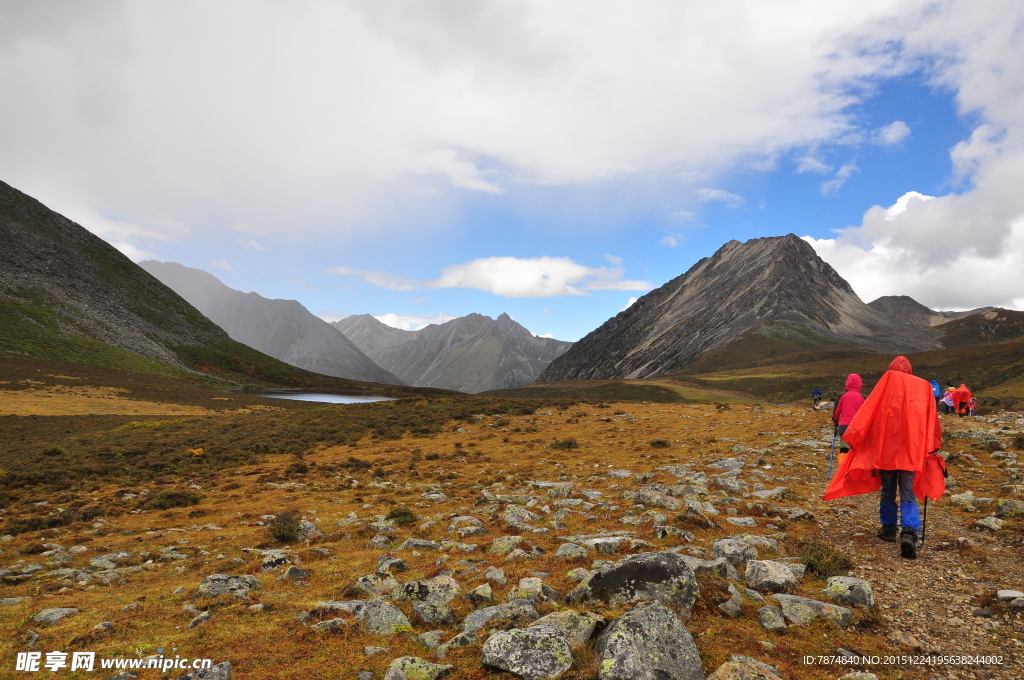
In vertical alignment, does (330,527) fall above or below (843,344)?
below

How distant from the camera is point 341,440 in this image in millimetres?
28297

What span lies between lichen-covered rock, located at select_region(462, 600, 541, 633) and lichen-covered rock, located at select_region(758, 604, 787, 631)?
2944 mm

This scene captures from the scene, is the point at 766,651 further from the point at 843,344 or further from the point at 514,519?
the point at 843,344

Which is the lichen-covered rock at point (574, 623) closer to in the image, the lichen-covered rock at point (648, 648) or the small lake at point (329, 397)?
the lichen-covered rock at point (648, 648)

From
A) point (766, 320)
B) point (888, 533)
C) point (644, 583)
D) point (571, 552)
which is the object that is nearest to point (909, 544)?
point (888, 533)

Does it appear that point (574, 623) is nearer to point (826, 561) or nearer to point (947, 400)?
point (826, 561)

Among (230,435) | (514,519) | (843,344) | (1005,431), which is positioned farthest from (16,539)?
(843,344)

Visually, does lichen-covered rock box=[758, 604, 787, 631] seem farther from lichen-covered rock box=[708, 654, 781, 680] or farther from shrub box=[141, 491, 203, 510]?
shrub box=[141, 491, 203, 510]

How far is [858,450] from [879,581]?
10.4 ft

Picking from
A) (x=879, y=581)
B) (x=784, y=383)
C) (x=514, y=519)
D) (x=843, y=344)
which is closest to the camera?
(x=879, y=581)

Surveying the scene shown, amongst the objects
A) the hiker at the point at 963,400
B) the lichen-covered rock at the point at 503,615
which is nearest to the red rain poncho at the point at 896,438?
the lichen-covered rock at the point at 503,615

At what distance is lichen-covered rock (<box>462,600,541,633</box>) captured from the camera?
587 cm

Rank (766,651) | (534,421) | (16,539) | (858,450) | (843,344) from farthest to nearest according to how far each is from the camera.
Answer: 1. (843,344)
2. (534,421)
3. (16,539)
4. (858,450)
5. (766,651)

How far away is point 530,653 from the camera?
4.84 m
